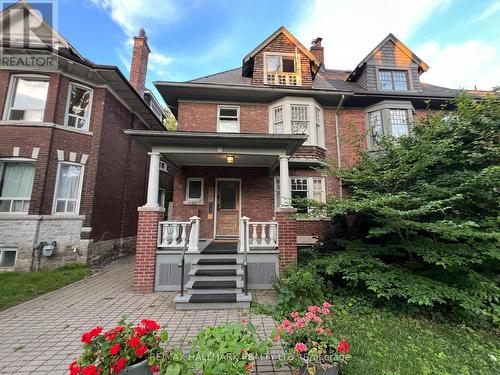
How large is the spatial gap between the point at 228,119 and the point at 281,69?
3276mm

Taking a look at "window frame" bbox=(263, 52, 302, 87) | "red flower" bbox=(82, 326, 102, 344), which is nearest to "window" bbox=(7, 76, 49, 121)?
"window frame" bbox=(263, 52, 302, 87)

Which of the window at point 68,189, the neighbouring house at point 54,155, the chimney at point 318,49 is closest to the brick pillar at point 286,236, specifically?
the neighbouring house at point 54,155

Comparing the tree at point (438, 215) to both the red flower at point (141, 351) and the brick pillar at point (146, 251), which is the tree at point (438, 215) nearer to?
the red flower at point (141, 351)

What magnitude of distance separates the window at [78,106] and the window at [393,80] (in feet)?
42.1

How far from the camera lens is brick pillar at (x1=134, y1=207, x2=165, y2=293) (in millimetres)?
5403

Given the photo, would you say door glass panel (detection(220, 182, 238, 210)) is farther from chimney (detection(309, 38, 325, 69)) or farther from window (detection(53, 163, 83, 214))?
chimney (detection(309, 38, 325, 69))

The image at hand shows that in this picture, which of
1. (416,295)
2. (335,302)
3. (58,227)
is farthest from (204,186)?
(416,295)

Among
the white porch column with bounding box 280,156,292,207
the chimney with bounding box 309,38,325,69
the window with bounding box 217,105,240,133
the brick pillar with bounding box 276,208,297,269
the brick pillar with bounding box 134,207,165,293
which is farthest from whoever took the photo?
the chimney with bounding box 309,38,325,69

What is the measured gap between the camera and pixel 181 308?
14.6 feet

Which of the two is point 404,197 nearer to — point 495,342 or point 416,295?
point 416,295

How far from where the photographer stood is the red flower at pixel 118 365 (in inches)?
76.1

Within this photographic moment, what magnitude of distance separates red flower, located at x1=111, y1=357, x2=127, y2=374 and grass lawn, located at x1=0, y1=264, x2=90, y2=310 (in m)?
4.74

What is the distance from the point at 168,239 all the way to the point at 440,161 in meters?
7.14

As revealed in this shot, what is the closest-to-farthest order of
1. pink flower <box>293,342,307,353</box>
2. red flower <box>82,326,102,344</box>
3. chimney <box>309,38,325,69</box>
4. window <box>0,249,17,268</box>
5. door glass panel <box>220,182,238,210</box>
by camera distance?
red flower <box>82,326,102,344</box>
pink flower <box>293,342,307,353</box>
window <box>0,249,17,268</box>
door glass panel <box>220,182,238,210</box>
chimney <box>309,38,325,69</box>
